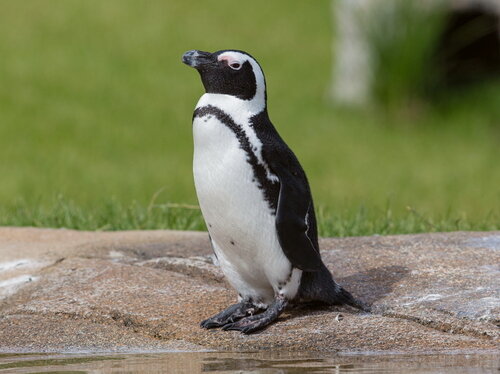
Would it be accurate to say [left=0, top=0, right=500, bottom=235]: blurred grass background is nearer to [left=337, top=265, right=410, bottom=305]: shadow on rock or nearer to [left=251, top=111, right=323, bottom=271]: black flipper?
[left=337, top=265, right=410, bottom=305]: shadow on rock

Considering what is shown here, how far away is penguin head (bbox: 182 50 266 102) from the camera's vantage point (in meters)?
4.22

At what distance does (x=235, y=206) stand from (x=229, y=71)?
0.55m

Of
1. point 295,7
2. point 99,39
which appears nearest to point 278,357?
point 99,39

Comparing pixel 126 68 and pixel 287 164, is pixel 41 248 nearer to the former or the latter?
pixel 287 164

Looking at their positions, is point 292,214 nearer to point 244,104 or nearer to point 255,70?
point 244,104

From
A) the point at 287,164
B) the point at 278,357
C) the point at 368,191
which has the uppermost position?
the point at 287,164

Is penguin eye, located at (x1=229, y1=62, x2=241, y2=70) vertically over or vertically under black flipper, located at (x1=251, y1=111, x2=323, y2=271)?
over

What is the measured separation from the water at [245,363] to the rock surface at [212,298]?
0.15m

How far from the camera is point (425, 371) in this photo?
11.5 ft

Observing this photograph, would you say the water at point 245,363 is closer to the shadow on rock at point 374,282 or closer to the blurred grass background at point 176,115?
the shadow on rock at point 374,282

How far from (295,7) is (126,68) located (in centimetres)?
370

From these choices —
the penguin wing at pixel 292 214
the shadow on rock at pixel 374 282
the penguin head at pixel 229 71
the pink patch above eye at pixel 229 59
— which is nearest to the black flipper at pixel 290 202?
the penguin wing at pixel 292 214

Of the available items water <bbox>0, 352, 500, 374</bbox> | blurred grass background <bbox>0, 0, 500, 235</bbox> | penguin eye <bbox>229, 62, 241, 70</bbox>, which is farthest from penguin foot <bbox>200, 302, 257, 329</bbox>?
blurred grass background <bbox>0, 0, 500, 235</bbox>

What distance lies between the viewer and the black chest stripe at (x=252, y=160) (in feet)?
13.6
